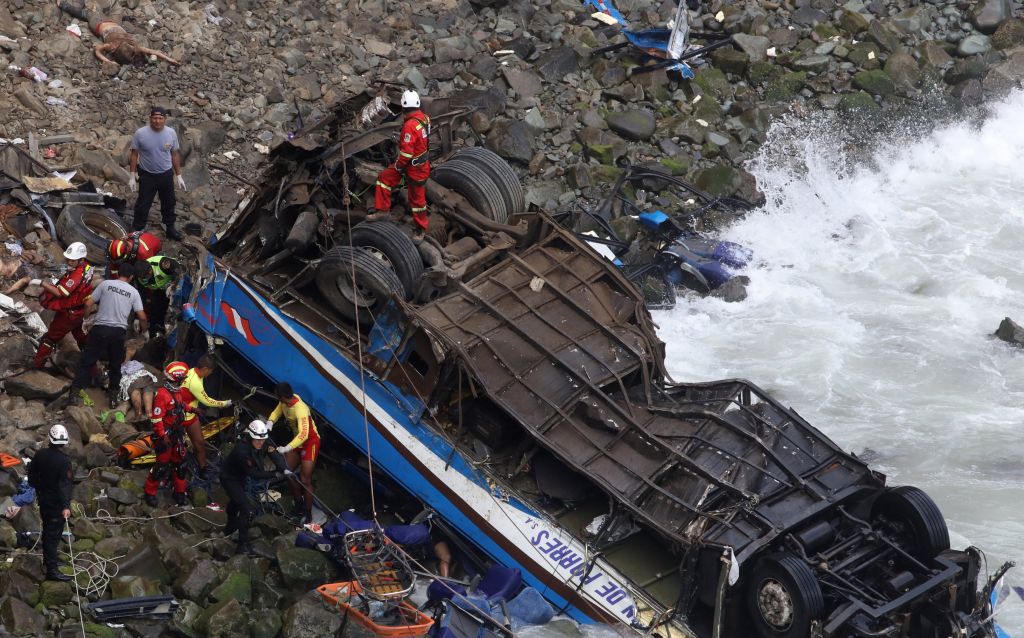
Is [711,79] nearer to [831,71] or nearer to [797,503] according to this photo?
[831,71]

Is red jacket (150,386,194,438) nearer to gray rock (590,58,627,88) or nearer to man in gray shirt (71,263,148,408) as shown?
man in gray shirt (71,263,148,408)

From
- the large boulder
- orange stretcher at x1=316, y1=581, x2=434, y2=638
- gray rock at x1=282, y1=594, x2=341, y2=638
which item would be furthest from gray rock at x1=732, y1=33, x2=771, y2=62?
gray rock at x1=282, y1=594, x2=341, y2=638

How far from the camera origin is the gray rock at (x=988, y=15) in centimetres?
1972

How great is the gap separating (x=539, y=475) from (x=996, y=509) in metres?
4.50

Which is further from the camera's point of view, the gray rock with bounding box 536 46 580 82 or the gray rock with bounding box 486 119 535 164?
the gray rock with bounding box 536 46 580 82

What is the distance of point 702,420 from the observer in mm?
9297

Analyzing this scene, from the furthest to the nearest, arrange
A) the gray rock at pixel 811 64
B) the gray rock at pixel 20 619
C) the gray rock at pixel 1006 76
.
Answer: the gray rock at pixel 1006 76 → the gray rock at pixel 811 64 → the gray rock at pixel 20 619

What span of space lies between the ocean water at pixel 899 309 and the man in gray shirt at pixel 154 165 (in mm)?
5192

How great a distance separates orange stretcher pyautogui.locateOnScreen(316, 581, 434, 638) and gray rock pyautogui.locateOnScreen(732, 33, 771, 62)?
38.5 ft

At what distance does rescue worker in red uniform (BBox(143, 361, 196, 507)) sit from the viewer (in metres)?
9.05

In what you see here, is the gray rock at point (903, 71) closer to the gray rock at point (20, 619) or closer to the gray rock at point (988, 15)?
the gray rock at point (988, 15)

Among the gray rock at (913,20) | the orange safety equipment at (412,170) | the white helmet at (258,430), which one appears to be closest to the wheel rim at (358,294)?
the orange safety equipment at (412,170)

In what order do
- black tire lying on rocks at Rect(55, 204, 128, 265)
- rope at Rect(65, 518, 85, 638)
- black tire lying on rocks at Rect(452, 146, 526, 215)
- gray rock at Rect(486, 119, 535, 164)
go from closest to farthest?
1. rope at Rect(65, 518, 85, 638)
2. black tire lying on rocks at Rect(452, 146, 526, 215)
3. black tire lying on rocks at Rect(55, 204, 128, 265)
4. gray rock at Rect(486, 119, 535, 164)

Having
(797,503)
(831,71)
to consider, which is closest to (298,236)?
(797,503)
